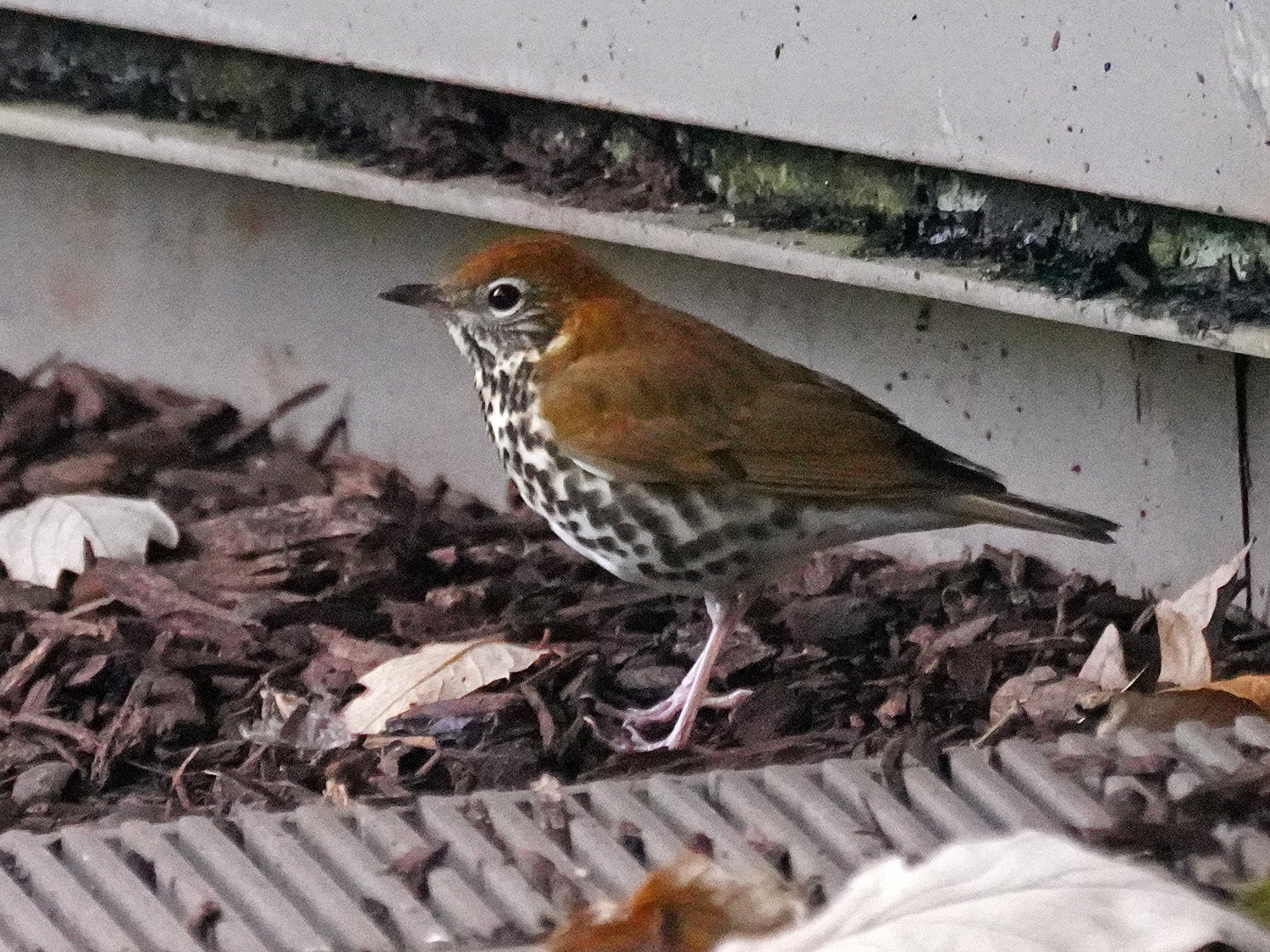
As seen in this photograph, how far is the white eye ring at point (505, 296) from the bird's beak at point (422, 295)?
80 mm

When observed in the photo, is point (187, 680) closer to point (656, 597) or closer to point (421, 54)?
point (656, 597)

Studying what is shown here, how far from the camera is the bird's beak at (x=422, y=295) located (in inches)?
145

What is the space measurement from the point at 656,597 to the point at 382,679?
2.25ft

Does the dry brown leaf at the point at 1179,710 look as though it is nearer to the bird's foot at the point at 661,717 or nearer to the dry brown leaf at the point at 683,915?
the bird's foot at the point at 661,717

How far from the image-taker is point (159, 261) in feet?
16.0

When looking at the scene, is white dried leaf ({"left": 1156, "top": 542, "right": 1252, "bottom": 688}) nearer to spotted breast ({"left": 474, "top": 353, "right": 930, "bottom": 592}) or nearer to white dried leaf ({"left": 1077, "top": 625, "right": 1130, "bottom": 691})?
white dried leaf ({"left": 1077, "top": 625, "right": 1130, "bottom": 691})

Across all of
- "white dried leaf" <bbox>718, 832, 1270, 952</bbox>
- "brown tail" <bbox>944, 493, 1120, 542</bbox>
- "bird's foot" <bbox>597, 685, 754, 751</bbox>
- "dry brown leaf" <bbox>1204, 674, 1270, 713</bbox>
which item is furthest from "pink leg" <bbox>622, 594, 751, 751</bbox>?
"white dried leaf" <bbox>718, 832, 1270, 952</bbox>

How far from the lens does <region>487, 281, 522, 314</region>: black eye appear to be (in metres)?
3.68

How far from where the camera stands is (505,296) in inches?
145

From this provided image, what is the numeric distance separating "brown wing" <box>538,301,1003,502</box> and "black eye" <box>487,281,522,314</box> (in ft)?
0.44

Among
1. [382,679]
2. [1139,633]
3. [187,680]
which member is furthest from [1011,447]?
[187,680]

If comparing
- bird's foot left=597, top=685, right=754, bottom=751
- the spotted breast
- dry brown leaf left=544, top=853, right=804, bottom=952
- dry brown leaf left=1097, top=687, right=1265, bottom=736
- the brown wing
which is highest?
the brown wing

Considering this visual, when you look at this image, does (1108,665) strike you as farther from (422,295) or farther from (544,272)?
(422,295)

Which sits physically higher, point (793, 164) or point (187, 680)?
point (793, 164)
